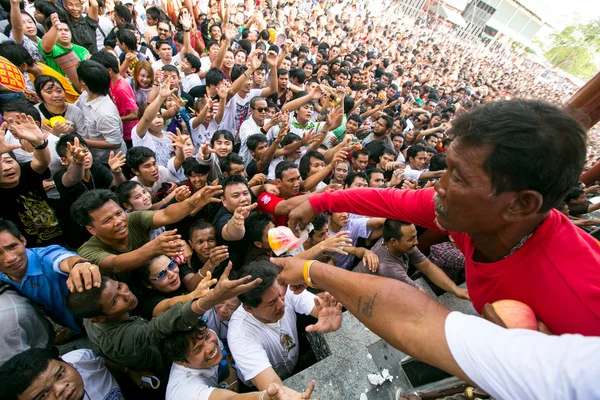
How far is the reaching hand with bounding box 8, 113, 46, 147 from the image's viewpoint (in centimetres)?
283

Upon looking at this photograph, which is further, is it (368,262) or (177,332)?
(368,262)

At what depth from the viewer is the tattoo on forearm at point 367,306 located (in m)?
1.19

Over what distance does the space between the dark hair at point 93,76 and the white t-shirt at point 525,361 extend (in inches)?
189

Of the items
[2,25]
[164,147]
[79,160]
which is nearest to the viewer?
[79,160]

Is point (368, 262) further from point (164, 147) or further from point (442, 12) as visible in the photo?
point (442, 12)

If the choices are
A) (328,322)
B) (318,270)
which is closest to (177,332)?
(328,322)

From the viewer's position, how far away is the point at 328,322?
224cm

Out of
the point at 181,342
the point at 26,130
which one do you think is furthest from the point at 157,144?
the point at 181,342

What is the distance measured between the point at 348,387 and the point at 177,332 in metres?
1.32

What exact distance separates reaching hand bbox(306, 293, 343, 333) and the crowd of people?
1cm

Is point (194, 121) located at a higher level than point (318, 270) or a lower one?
lower

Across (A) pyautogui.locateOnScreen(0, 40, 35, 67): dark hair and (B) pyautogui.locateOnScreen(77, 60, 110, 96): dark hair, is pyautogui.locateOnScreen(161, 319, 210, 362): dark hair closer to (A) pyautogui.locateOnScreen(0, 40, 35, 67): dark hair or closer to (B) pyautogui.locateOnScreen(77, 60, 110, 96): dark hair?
(B) pyautogui.locateOnScreen(77, 60, 110, 96): dark hair

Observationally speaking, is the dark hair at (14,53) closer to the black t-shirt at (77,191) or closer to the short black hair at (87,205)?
the black t-shirt at (77,191)

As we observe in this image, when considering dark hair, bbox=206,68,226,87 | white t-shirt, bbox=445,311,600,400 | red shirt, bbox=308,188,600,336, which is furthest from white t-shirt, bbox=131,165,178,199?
white t-shirt, bbox=445,311,600,400
